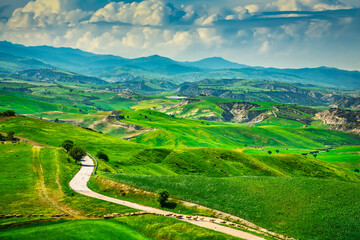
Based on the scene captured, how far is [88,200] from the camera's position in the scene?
64750 millimetres

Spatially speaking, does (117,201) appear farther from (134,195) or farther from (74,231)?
(74,231)

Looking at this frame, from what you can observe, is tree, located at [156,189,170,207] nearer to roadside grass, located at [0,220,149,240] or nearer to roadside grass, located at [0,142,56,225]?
roadside grass, located at [0,220,149,240]

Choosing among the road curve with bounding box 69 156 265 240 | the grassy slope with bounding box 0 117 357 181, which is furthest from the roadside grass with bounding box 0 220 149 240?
the grassy slope with bounding box 0 117 357 181

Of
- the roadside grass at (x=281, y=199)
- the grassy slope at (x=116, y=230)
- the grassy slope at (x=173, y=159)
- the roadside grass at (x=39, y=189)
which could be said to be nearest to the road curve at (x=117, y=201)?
the roadside grass at (x=39, y=189)

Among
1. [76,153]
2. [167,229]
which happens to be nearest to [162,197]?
[167,229]

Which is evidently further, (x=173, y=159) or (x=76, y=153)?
(x=173, y=159)

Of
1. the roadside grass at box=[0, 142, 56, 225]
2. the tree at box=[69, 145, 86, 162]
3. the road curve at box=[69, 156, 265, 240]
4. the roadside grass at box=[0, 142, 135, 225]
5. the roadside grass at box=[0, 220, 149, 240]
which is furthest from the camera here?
the tree at box=[69, 145, 86, 162]

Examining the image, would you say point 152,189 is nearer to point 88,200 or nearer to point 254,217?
point 88,200

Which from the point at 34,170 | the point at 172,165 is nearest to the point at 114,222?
the point at 34,170

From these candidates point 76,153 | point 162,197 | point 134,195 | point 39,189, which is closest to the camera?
point 162,197

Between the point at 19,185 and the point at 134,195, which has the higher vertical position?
the point at 19,185

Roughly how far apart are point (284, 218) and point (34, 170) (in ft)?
251

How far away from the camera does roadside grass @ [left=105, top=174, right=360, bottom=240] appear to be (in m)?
56.6

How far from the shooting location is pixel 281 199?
6900cm
